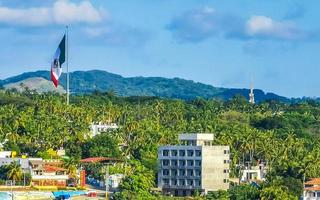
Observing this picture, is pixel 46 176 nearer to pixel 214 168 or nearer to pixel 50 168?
pixel 50 168

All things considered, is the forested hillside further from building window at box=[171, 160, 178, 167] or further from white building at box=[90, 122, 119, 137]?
building window at box=[171, 160, 178, 167]

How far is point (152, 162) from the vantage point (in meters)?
106

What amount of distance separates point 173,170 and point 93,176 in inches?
363

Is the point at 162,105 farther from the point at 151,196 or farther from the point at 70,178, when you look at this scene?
the point at 151,196

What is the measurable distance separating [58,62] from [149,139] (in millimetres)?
15629

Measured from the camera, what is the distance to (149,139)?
115062 millimetres

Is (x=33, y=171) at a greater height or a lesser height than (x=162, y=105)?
lesser

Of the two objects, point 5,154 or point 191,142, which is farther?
point 5,154

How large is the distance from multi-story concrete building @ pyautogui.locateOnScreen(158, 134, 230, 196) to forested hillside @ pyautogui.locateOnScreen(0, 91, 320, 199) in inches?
70.6

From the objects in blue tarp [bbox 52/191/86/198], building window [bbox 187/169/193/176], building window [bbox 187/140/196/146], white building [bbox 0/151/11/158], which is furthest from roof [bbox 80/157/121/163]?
blue tarp [bbox 52/191/86/198]

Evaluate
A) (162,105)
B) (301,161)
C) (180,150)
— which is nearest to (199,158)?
(180,150)

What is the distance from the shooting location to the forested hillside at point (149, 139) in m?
92.2

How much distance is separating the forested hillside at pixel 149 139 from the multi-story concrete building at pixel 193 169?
1794 millimetres

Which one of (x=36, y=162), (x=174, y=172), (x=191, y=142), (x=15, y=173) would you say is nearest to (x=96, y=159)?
(x=36, y=162)
